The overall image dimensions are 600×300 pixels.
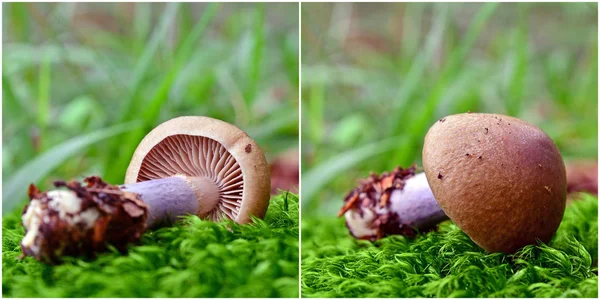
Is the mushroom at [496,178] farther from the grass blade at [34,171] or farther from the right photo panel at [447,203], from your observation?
the grass blade at [34,171]

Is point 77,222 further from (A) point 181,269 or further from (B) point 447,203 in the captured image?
(B) point 447,203

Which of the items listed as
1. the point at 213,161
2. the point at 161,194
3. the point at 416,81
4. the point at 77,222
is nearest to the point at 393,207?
the point at 213,161

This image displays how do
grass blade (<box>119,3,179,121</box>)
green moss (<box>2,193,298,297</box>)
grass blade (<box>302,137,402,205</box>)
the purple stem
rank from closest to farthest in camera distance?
green moss (<box>2,193,298,297</box>) → the purple stem → grass blade (<box>119,3,179,121</box>) → grass blade (<box>302,137,402,205</box>)

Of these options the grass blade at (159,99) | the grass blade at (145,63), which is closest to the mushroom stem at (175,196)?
the grass blade at (159,99)

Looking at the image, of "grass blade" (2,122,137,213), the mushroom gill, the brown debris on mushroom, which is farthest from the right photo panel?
"grass blade" (2,122,137,213)

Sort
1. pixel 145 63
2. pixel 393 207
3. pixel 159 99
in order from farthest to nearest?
1. pixel 145 63
2. pixel 159 99
3. pixel 393 207

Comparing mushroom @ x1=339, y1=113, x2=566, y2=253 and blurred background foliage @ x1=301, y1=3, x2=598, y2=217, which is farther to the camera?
blurred background foliage @ x1=301, y1=3, x2=598, y2=217

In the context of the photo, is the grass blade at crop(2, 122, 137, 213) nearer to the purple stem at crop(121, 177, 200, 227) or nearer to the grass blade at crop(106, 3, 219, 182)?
the grass blade at crop(106, 3, 219, 182)
